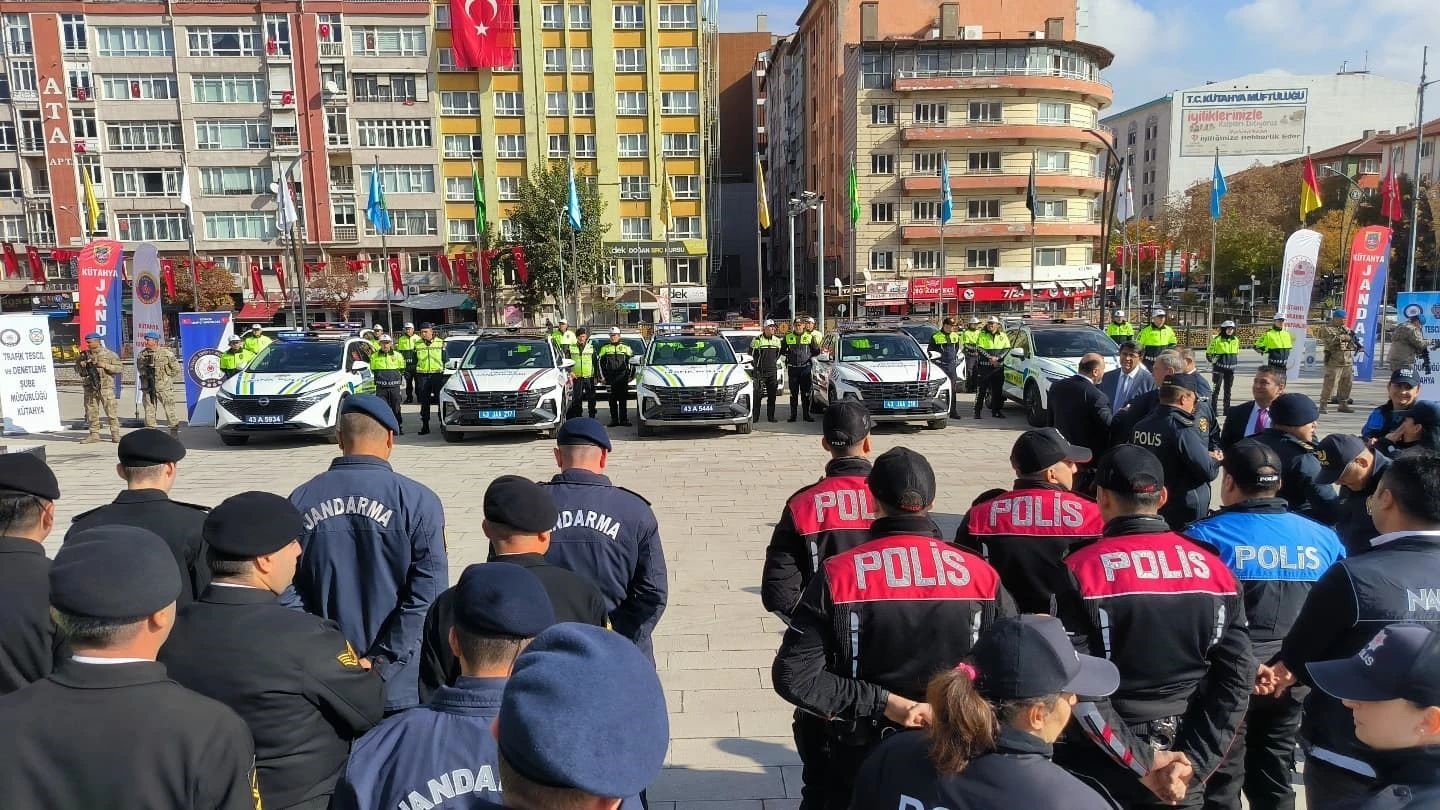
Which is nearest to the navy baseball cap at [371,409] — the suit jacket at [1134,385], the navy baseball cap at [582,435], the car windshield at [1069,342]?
the navy baseball cap at [582,435]

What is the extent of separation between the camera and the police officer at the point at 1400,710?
6.43ft

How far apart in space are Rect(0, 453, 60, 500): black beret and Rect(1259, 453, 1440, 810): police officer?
14.0 feet

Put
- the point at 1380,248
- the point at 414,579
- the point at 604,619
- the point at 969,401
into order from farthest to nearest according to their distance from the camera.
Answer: the point at 969,401 → the point at 1380,248 → the point at 414,579 → the point at 604,619

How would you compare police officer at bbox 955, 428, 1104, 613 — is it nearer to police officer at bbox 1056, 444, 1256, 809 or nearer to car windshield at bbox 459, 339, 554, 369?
police officer at bbox 1056, 444, 1256, 809

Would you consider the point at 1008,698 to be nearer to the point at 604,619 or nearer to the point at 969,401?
the point at 604,619

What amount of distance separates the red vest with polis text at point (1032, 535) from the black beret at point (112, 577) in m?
3.03

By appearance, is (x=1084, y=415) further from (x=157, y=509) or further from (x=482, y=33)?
(x=482, y=33)

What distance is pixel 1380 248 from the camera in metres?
16.0

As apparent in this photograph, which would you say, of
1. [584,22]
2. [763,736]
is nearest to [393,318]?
[584,22]

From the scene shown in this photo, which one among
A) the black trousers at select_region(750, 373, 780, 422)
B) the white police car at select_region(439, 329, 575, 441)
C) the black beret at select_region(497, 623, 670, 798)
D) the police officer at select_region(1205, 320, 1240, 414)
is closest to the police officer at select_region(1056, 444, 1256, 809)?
the black beret at select_region(497, 623, 670, 798)

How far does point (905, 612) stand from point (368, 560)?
7.27ft

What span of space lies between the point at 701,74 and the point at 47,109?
36.2m

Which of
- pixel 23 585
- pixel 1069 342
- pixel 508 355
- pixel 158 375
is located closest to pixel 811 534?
pixel 23 585

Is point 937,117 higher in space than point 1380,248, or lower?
higher
